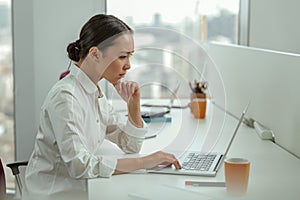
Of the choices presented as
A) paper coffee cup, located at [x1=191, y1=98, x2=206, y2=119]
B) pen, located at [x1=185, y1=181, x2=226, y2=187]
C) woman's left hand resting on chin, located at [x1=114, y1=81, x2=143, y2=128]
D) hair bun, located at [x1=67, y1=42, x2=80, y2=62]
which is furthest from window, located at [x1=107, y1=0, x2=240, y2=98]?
pen, located at [x1=185, y1=181, x2=226, y2=187]

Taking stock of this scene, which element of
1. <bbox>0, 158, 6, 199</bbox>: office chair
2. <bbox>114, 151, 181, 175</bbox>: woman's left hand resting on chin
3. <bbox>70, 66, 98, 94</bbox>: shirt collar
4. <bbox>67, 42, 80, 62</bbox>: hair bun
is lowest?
<bbox>0, 158, 6, 199</bbox>: office chair

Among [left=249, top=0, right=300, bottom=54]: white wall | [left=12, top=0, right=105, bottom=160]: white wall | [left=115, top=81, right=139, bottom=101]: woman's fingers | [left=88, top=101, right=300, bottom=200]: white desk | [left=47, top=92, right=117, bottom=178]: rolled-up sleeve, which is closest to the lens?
[left=88, top=101, right=300, bottom=200]: white desk

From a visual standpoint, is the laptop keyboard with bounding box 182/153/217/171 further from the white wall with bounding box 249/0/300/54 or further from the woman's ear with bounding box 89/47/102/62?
the white wall with bounding box 249/0/300/54

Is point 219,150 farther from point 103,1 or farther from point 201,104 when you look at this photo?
point 103,1

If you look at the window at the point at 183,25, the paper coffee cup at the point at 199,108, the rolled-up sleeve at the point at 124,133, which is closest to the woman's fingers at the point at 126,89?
the rolled-up sleeve at the point at 124,133

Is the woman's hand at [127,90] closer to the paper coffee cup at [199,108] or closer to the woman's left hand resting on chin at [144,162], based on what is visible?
the woman's left hand resting on chin at [144,162]

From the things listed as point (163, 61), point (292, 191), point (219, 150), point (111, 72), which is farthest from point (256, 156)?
point (163, 61)

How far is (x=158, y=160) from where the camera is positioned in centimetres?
169

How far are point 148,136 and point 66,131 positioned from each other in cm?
75

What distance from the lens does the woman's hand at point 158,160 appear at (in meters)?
1.68

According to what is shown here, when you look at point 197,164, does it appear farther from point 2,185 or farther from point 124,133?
point 2,185

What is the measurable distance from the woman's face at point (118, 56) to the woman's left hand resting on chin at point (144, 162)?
0.91ft

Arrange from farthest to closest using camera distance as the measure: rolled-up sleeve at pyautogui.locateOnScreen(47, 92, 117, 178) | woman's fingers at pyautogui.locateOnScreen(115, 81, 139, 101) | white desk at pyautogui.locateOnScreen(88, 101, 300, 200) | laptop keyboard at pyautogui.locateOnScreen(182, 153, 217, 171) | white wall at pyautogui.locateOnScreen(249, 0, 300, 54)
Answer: white wall at pyautogui.locateOnScreen(249, 0, 300, 54) < woman's fingers at pyautogui.locateOnScreen(115, 81, 139, 101) < laptop keyboard at pyautogui.locateOnScreen(182, 153, 217, 171) < rolled-up sleeve at pyautogui.locateOnScreen(47, 92, 117, 178) < white desk at pyautogui.locateOnScreen(88, 101, 300, 200)

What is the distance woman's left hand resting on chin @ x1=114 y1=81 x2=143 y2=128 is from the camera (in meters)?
1.93
